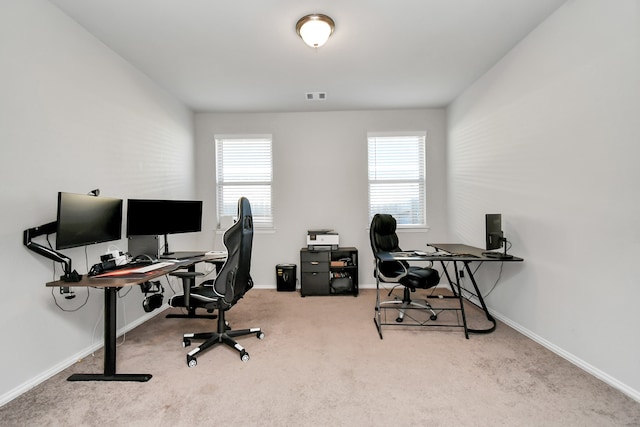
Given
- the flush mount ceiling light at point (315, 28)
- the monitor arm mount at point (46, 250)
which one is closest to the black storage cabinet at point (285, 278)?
the monitor arm mount at point (46, 250)

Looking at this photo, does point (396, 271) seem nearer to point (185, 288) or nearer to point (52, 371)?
point (185, 288)

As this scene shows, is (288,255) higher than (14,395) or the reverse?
higher

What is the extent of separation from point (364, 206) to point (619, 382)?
10.6 feet

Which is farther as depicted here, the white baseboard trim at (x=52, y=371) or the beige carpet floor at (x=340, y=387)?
the white baseboard trim at (x=52, y=371)

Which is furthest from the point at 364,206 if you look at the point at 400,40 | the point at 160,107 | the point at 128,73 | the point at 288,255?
the point at 128,73

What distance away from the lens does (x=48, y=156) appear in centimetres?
216

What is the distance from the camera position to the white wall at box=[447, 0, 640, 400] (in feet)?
6.11

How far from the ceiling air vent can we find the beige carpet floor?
121 inches

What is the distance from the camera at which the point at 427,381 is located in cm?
204

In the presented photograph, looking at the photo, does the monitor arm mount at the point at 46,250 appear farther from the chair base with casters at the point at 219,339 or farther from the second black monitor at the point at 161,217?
the chair base with casters at the point at 219,339

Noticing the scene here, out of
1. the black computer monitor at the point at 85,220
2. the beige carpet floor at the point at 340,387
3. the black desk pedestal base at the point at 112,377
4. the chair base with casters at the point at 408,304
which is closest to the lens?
the beige carpet floor at the point at 340,387

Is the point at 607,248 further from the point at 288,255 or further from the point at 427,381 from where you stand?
the point at 288,255

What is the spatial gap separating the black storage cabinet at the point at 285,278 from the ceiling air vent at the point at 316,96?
2.53 m

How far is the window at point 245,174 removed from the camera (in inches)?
183
